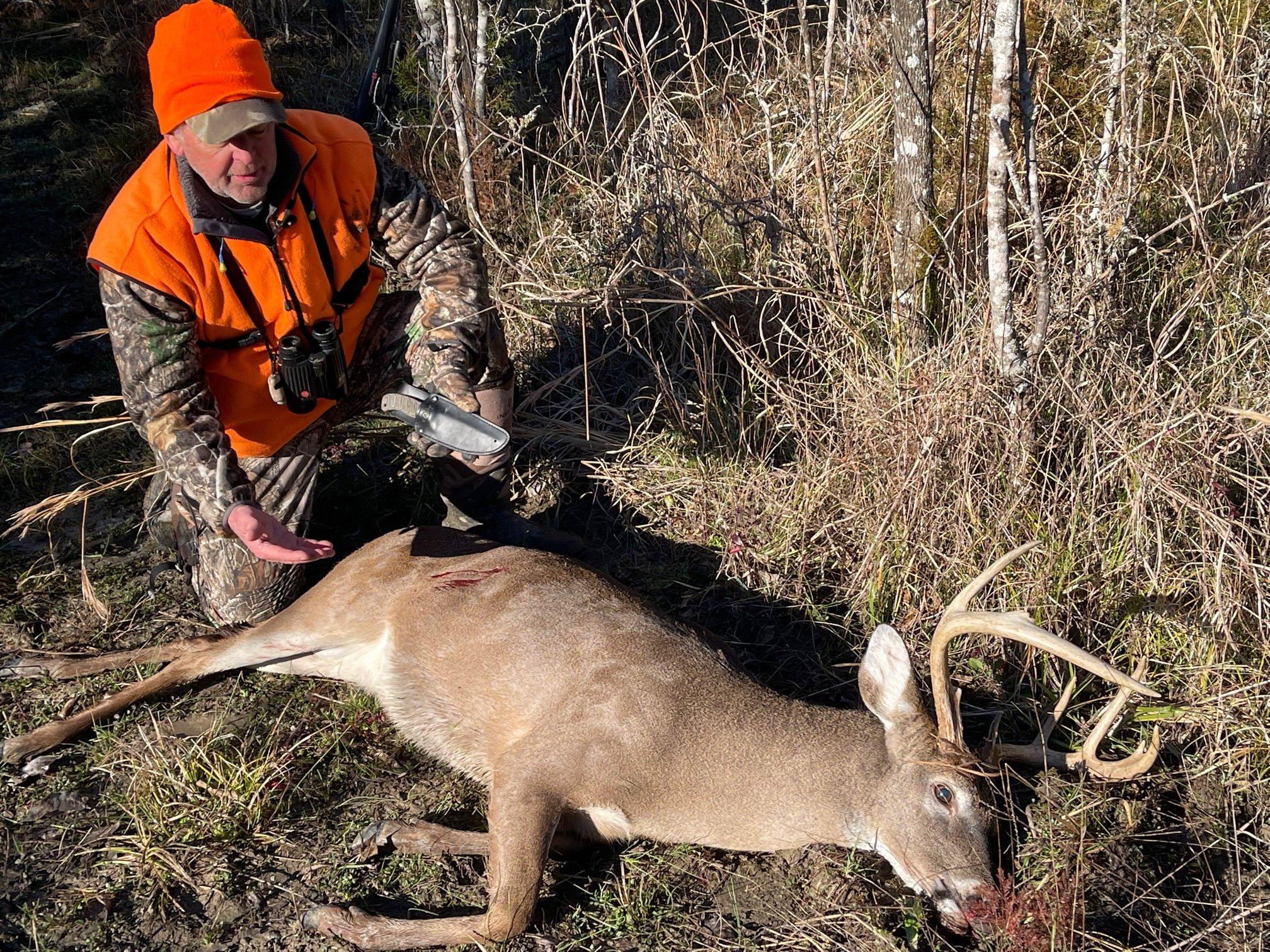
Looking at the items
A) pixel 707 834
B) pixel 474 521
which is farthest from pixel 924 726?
pixel 474 521

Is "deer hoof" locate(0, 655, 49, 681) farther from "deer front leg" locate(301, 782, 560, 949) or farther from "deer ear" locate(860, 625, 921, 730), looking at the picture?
"deer ear" locate(860, 625, 921, 730)

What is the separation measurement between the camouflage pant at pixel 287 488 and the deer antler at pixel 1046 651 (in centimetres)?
204

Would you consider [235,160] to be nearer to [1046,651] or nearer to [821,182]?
[821,182]

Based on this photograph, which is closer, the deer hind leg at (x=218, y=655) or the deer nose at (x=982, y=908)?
the deer nose at (x=982, y=908)

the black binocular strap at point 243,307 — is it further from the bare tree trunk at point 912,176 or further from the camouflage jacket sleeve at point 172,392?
the bare tree trunk at point 912,176

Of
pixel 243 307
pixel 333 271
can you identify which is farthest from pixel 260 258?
pixel 333 271

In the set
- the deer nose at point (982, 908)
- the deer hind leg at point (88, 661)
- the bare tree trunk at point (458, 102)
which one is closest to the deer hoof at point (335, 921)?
the deer hind leg at point (88, 661)

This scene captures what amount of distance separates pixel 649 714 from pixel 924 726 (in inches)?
31.5

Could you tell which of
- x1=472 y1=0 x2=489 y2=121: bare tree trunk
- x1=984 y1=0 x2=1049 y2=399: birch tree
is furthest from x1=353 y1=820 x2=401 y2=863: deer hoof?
x1=472 y1=0 x2=489 y2=121: bare tree trunk

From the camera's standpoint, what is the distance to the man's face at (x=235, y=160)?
11.8 ft

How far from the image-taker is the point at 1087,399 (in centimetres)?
392

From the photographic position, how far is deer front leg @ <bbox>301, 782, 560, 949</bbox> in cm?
305

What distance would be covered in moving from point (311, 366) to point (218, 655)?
3.49 feet

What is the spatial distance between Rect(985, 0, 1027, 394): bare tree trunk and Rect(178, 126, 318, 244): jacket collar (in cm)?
233
